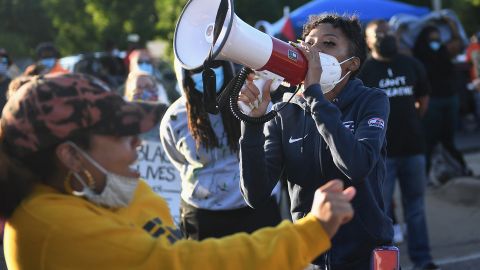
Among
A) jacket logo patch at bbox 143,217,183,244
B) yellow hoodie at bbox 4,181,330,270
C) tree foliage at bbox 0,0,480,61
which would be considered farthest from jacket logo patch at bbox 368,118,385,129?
tree foliage at bbox 0,0,480,61

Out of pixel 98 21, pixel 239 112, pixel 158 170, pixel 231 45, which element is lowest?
pixel 158 170

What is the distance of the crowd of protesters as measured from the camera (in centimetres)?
184

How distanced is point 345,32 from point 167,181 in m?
2.22

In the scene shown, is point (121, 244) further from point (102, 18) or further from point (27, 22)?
point (27, 22)

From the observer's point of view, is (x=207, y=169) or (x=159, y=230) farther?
(x=207, y=169)

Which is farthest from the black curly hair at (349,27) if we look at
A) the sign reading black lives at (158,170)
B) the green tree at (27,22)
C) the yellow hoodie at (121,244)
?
the green tree at (27,22)

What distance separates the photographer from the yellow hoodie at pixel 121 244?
181cm

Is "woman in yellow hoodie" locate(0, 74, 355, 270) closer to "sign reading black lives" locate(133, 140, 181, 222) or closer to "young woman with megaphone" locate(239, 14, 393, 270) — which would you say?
"young woman with megaphone" locate(239, 14, 393, 270)

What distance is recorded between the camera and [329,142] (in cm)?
257

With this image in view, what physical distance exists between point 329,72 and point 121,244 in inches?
47.7

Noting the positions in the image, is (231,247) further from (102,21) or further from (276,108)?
(102,21)

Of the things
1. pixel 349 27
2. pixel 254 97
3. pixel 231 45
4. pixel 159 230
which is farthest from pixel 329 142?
pixel 159 230

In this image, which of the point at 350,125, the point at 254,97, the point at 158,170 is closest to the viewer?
the point at 254,97

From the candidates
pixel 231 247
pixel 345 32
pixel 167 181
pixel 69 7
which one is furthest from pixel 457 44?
pixel 69 7
